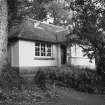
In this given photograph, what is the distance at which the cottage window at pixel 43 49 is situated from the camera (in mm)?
15898

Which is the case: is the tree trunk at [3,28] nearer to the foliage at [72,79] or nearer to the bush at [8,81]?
the bush at [8,81]

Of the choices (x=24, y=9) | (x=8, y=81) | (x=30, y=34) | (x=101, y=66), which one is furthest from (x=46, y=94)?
(x=30, y=34)

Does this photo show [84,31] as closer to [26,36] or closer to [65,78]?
[65,78]

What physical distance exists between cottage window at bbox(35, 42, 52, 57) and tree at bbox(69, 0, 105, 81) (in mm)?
A: 5451

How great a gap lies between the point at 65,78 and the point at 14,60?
Result: 573 centimetres

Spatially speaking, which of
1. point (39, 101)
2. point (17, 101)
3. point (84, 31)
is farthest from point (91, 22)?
point (17, 101)

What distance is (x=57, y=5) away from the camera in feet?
39.2

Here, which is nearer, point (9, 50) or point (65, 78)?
point (65, 78)

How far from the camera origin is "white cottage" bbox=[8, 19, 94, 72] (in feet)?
47.6

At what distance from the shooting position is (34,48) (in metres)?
15.4

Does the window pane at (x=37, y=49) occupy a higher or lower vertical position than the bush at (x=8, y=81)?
higher

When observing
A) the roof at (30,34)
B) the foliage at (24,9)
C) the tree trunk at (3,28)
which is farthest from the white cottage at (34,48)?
the tree trunk at (3,28)

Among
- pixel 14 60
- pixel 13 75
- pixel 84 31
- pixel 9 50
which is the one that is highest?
pixel 84 31

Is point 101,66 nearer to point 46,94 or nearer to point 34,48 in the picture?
point 46,94
